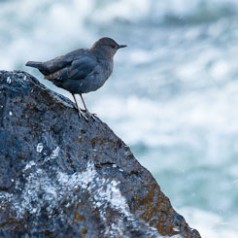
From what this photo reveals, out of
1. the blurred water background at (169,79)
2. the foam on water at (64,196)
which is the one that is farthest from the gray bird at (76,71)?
the blurred water background at (169,79)

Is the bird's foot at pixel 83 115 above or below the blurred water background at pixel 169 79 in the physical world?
below

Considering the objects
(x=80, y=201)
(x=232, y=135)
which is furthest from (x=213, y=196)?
(x=80, y=201)

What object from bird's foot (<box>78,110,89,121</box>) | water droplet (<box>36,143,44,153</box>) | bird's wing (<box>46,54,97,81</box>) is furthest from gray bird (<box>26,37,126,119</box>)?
water droplet (<box>36,143,44,153</box>)

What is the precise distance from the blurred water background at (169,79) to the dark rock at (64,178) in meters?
6.85

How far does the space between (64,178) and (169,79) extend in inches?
415

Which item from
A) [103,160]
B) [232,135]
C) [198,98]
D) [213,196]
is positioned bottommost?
[103,160]

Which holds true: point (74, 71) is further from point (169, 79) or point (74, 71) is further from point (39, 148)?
point (169, 79)

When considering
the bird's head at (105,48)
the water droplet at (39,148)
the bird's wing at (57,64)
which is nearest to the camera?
the water droplet at (39,148)

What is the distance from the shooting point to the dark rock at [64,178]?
17.1 ft

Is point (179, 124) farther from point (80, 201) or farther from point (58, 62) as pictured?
point (80, 201)

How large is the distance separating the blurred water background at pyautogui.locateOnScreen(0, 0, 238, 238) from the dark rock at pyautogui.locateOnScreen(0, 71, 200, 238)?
6853mm

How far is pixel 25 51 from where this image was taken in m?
15.5

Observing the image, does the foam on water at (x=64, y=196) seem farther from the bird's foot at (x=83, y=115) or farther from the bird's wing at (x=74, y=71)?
the bird's wing at (x=74, y=71)

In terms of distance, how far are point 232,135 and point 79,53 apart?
7.95 m
